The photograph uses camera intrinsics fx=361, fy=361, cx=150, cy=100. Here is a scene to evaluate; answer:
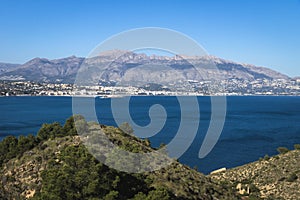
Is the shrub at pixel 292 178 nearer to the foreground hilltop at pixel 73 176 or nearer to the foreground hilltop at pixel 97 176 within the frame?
the foreground hilltop at pixel 97 176

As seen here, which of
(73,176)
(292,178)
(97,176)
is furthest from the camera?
(292,178)

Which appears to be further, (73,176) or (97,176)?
(73,176)

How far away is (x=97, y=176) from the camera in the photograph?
10625 mm

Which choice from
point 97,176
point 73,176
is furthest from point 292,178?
point 73,176

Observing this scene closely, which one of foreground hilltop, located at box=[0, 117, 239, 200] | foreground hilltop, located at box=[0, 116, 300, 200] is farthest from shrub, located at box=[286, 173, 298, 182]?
foreground hilltop, located at box=[0, 117, 239, 200]

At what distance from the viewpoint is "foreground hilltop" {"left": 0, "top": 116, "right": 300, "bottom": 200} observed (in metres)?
10.7

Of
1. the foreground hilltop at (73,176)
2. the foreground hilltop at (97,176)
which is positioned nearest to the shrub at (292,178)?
the foreground hilltop at (97,176)

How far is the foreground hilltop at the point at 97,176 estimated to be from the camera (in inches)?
420

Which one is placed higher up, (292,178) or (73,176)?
(73,176)

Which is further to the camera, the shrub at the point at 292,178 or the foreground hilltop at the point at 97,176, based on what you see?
the shrub at the point at 292,178

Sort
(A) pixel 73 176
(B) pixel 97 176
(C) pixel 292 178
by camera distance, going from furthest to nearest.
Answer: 1. (C) pixel 292 178
2. (A) pixel 73 176
3. (B) pixel 97 176

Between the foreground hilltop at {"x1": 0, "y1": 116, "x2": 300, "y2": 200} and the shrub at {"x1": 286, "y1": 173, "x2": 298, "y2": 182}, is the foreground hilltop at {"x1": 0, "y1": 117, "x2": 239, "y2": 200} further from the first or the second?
the shrub at {"x1": 286, "y1": 173, "x2": 298, "y2": 182}

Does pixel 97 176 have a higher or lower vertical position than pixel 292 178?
higher

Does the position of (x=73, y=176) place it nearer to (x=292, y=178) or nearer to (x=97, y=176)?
(x=97, y=176)
